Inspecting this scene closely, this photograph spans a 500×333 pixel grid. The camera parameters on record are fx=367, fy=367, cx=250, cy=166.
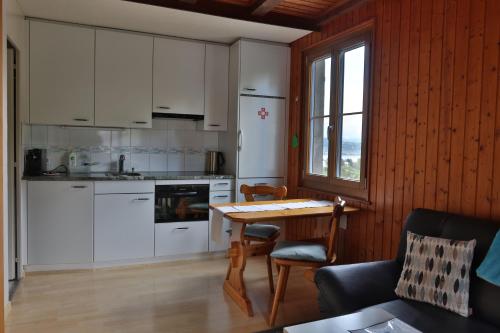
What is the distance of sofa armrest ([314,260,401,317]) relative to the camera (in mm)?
2021

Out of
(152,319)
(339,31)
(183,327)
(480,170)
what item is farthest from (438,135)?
(152,319)

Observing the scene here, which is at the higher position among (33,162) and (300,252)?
(33,162)

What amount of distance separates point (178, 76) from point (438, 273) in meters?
3.17

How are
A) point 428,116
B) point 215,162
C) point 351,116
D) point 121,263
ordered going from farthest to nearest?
point 215,162, point 121,263, point 351,116, point 428,116

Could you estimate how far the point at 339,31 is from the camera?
342cm

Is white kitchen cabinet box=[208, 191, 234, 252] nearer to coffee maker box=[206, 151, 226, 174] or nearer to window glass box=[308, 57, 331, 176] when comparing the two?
coffee maker box=[206, 151, 226, 174]

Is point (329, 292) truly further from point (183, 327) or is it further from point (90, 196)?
point (90, 196)

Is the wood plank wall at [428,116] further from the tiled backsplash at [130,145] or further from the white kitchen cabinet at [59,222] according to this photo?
the white kitchen cabinet at [59,222]

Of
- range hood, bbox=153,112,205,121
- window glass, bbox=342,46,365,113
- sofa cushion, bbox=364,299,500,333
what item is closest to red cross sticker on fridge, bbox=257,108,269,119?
range hood, bbox=153,112,205,121

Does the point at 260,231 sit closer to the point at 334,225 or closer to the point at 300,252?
the point at 300,252

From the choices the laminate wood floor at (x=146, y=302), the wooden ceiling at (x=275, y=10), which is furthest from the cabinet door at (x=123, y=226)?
the wooden ceiling at (x=275, y=10)

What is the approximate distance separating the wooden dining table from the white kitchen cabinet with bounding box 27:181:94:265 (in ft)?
4.64

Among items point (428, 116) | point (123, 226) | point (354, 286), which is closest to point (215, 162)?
point (123, 226)

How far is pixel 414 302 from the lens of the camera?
2012 mm
